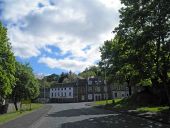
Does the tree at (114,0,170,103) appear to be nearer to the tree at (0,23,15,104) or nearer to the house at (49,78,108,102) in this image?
the tree at (0,23,15,104)

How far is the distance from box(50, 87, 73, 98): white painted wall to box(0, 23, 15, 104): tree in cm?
10015

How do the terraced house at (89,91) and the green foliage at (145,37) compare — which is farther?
the terraced house at (89,91)

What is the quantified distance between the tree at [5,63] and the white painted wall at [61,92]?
10015cm

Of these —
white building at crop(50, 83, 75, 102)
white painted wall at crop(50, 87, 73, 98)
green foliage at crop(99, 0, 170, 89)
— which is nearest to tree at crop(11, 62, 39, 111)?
green foliage at crop(99, 0, 170, 89)

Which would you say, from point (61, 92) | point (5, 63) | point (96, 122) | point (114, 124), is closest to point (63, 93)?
point (61, 92)

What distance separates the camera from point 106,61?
7881cm

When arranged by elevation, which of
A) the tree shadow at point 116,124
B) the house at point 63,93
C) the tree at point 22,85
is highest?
the house at point 63,93

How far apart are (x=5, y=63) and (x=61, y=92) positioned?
107490 mm

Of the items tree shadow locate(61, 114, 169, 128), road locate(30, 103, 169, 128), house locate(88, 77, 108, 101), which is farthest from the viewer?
house locate(88, 77, 108, 101)

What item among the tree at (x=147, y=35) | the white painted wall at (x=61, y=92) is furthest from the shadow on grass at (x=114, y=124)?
the white painted wall at (x=61, y=92)

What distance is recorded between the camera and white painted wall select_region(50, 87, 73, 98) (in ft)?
483

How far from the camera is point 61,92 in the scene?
152625 millimetres

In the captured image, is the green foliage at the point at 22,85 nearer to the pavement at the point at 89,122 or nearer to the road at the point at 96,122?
the pavement at the point at 89,122

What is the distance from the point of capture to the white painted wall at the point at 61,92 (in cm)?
14712
